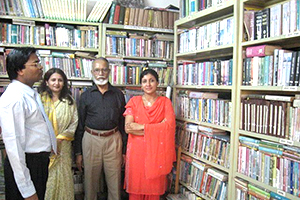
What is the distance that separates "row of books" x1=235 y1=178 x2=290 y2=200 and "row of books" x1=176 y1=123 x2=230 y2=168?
19 centimetres

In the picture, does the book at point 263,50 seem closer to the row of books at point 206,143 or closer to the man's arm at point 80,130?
the row of books at point 206,143

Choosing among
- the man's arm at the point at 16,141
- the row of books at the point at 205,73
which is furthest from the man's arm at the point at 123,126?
the man's arm at the point at 16,141

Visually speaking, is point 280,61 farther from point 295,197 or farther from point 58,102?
point 58,102

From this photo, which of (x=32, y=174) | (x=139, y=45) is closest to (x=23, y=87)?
(x=32, y=174)

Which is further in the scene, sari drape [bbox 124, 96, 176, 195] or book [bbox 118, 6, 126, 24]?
book [bbox 118, 6, 126, 24]

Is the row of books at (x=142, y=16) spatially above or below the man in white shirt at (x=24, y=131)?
above

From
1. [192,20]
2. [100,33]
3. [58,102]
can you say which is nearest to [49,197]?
[58,102]

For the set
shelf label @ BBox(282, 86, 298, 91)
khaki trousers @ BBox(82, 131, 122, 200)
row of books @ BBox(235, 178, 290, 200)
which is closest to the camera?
shelf label @ BBox(282, 86, 298, 91)

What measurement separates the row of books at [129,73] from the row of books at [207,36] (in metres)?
0.39

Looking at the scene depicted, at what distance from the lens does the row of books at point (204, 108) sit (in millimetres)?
2166

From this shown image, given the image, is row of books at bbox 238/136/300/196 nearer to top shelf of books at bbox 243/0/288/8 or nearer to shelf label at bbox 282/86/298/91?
shelf label at bbox 282/86/298/91

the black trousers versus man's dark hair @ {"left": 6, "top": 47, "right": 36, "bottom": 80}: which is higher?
man's dark hair @ {"left": 6, "top": 47, "right": 36, "bottom": 80}

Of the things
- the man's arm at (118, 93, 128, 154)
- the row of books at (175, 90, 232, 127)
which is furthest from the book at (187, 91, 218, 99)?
the man's arm at (118, 93, 128, 154)

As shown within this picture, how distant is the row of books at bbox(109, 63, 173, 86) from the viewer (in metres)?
3.01
